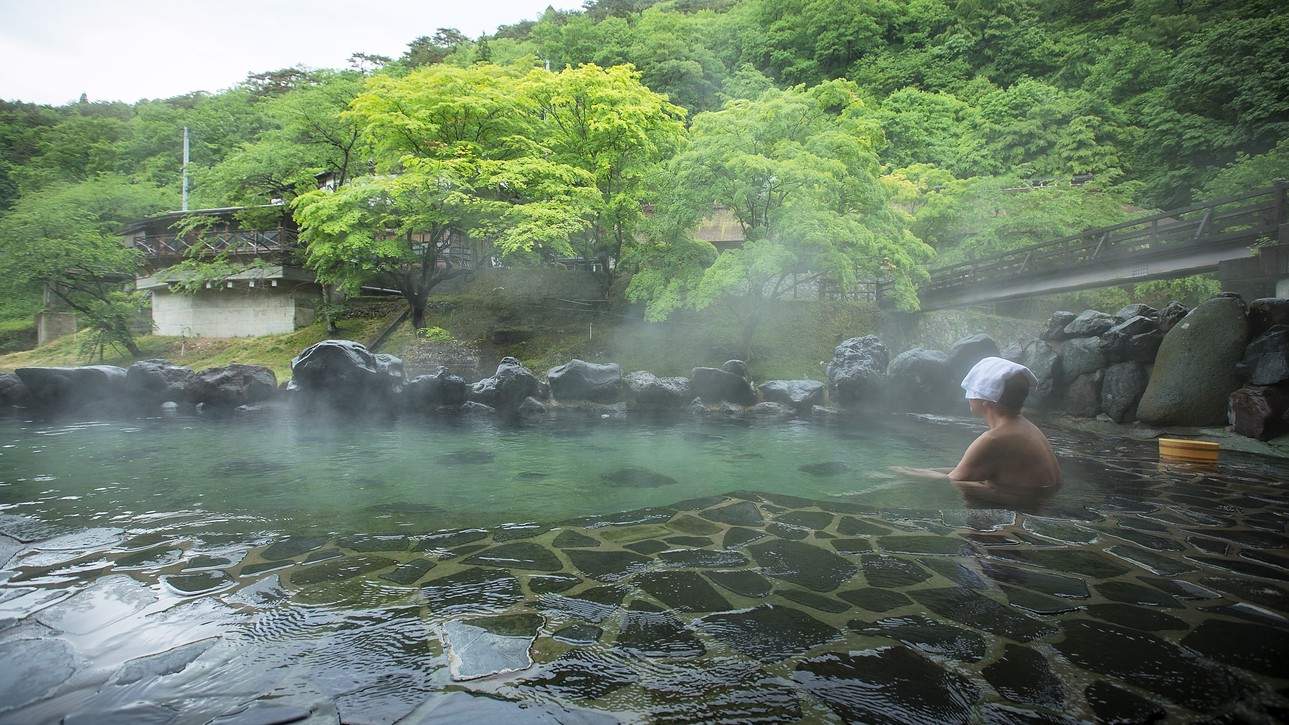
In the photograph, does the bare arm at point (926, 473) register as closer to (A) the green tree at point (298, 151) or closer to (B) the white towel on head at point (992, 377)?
(B) the white towel on head at point (992, 377)

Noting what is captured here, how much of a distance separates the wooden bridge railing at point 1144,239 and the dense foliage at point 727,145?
6.15 ft

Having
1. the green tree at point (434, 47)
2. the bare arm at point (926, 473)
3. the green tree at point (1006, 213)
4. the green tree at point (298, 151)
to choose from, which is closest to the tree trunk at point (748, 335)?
the green tree at point (1006, 213)

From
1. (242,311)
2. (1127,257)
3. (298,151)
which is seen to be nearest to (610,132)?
(298,151)

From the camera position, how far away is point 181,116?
34562 millimetres

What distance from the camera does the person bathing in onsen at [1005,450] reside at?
4.54 metres

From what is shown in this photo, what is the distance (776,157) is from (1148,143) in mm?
23549

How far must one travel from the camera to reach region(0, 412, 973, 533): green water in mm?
5004

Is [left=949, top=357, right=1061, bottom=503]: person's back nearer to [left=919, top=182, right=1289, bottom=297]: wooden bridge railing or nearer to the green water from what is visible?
the green water

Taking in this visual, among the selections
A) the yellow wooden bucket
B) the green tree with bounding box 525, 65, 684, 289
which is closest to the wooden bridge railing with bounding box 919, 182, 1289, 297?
the yellow wooden bucket

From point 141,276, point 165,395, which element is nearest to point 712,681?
point 165,395

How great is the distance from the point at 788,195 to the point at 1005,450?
11.6 meters

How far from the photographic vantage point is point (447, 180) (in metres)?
17.0

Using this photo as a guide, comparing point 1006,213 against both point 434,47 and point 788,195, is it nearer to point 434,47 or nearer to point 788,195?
point 788,195

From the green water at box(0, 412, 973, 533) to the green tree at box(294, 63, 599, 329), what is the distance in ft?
24.3
